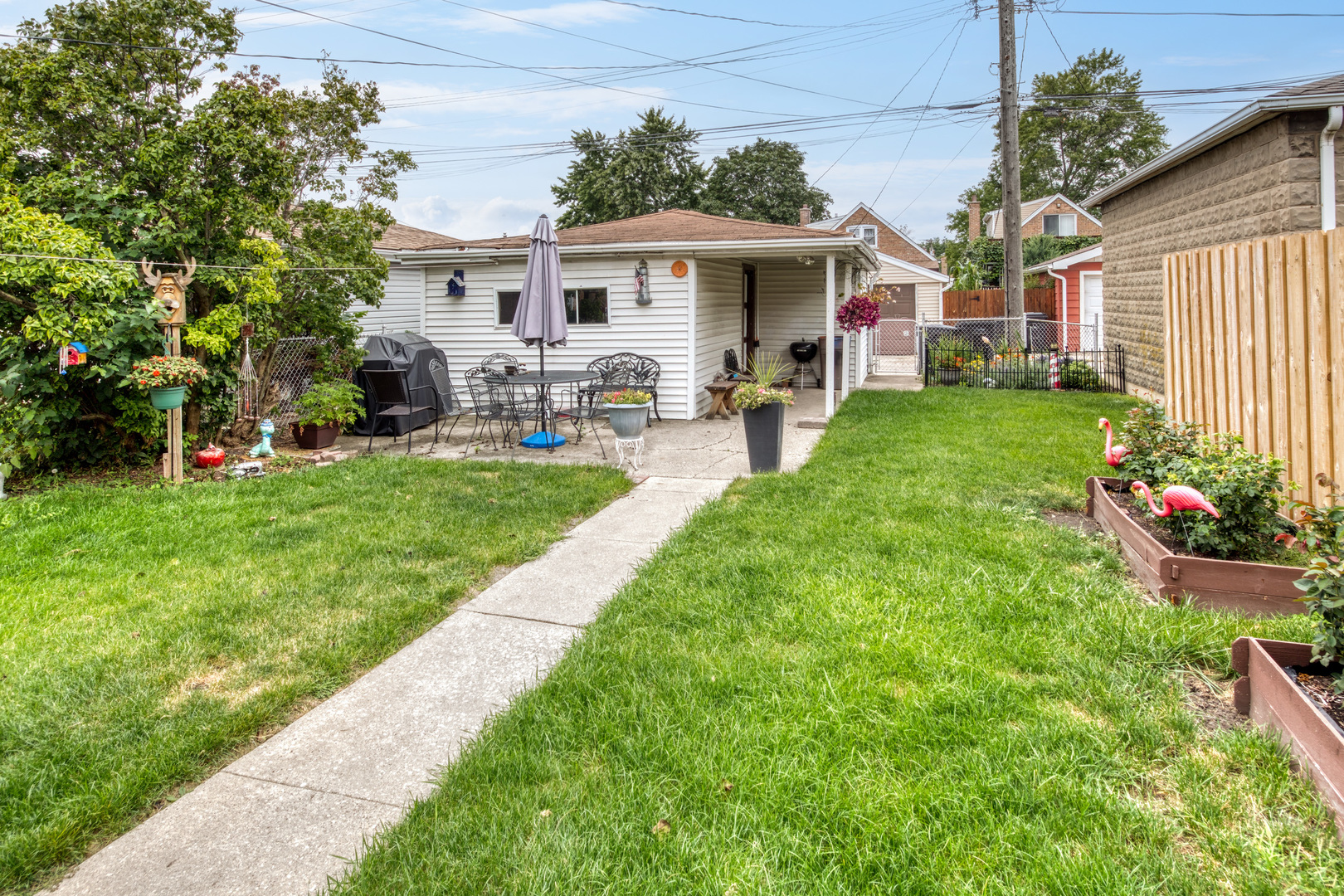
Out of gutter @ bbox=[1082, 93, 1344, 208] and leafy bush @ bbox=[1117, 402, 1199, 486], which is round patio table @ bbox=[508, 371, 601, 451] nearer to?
leafy bush @ bbox=[1117, 402, 1199, 486]

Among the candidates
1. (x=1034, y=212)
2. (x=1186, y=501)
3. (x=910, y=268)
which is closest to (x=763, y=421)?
(x=1186, y=501)

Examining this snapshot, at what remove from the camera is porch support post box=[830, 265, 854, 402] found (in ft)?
42.1

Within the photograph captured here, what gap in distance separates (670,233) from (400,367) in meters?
4.35

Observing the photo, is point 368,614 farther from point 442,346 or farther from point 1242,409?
point 442,346

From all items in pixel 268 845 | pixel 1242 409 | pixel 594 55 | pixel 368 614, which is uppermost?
pixel 594 55

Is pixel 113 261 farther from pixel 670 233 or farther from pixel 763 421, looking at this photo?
pixel 670 233

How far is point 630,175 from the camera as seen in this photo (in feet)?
126

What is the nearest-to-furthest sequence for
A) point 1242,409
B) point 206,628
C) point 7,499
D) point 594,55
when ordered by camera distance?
point 206,628, point 1242,409, point 7,499, point 594,55

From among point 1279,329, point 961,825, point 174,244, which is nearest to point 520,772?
point 961,825

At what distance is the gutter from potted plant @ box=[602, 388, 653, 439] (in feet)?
21.8

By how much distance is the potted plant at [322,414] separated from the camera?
29.7 feet

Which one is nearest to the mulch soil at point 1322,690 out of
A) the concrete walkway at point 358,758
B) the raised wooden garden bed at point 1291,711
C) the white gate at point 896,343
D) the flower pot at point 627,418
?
the raised wooden garden bed at point 1291,711

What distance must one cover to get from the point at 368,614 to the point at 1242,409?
5.23 meters

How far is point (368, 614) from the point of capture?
13.4ft
